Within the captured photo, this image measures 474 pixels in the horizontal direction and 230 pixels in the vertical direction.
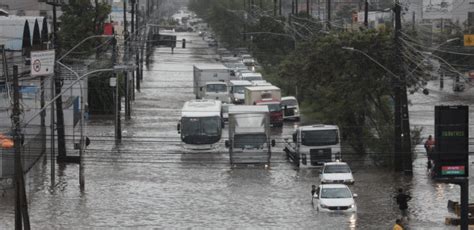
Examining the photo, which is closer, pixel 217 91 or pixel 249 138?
pixel 249 138

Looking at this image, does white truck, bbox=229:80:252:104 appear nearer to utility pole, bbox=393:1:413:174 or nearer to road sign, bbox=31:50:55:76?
utility pole, bbox=393:1:413:174

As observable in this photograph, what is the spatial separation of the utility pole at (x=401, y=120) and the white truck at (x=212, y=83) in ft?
90.1

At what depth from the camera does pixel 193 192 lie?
156ft

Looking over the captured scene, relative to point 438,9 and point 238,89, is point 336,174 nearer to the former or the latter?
point 238,89

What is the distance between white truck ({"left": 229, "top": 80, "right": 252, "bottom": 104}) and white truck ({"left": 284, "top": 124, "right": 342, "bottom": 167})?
24938 millimetres

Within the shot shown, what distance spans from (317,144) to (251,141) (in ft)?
9.92

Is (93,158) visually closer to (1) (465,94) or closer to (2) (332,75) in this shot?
(2) (332,75)

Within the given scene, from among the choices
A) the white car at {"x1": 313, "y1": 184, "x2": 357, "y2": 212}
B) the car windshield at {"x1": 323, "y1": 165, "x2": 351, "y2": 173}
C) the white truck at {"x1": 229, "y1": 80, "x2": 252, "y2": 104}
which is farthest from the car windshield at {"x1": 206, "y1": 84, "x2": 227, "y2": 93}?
the white car at {"x1": 313, "y1": 184, "x2": 357, "y2": 212}

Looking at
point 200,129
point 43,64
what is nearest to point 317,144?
point 200,129

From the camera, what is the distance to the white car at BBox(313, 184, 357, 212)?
1613 inches

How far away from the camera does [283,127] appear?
2766 inches

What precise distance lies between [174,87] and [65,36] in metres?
21.0

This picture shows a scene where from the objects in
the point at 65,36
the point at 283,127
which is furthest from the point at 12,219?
the point at 65,36

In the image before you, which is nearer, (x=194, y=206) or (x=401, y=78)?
(x=194, y=206)
